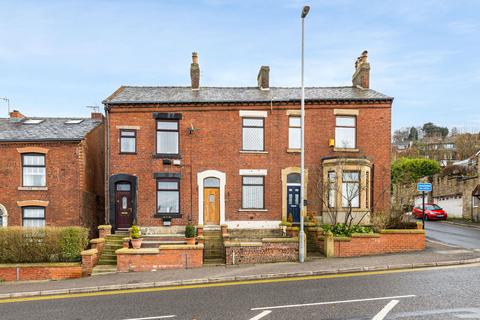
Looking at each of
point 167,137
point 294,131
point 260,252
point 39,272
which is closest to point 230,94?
point 294,131

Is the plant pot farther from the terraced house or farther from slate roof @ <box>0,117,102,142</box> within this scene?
slate roof @ <box>0,117,102,142</box>

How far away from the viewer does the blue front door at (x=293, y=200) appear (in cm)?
2067

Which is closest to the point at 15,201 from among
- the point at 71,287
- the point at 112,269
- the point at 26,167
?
the point at 26,167

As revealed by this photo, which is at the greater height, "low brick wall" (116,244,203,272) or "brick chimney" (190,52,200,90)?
"brick chimney" (190,52,200,90)

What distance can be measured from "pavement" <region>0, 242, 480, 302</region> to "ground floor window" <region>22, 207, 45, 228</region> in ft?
22.4

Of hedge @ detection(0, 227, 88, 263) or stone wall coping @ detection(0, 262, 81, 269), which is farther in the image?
hedge @ detection(0, 227, 88, 263)

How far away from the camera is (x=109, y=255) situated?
1664 cm


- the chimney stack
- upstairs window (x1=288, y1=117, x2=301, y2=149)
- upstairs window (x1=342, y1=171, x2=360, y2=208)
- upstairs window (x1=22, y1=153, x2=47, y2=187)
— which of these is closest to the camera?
upstairs window (x1=342, y1=171, x2=360, y2=208)

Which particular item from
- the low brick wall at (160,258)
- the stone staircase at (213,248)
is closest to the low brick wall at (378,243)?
the stone staircase at (213,248)

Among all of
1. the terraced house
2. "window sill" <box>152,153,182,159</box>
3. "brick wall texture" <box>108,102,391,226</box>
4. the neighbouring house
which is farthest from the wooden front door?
the neighbouring house

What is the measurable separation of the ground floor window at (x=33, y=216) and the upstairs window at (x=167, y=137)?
6.89 metres

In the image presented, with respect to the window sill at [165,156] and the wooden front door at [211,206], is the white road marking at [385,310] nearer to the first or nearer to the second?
the wooden front door at [211,206]

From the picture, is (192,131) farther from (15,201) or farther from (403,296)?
(403,296)

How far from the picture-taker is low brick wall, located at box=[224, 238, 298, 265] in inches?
583
